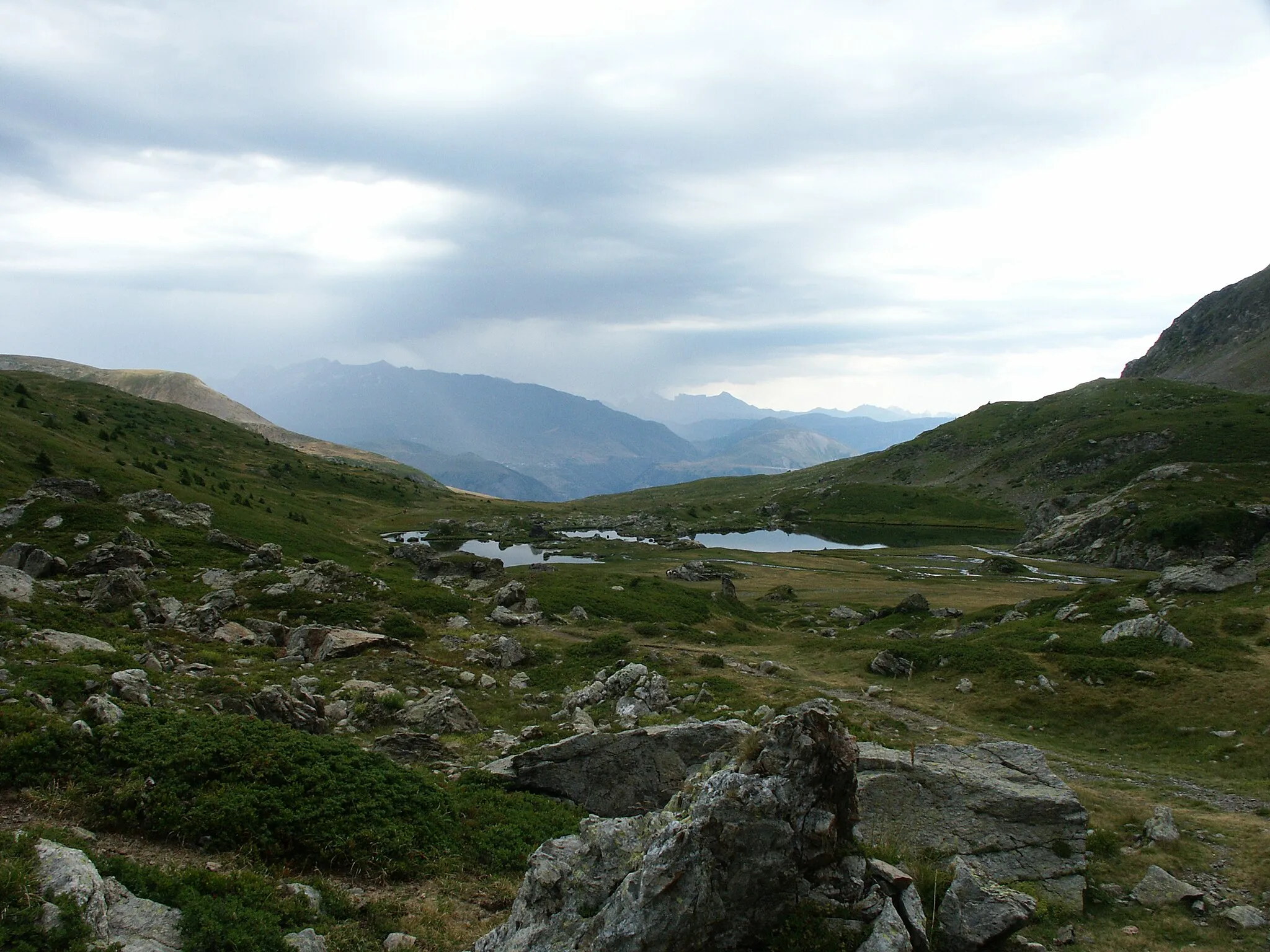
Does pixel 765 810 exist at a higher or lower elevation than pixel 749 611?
higher

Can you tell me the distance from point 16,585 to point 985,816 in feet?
130

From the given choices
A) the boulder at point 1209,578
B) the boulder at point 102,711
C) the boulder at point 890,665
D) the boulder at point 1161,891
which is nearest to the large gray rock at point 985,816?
the boulder at point 1161,891

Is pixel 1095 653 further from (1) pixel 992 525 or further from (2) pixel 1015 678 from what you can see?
(1) pixel 992 525

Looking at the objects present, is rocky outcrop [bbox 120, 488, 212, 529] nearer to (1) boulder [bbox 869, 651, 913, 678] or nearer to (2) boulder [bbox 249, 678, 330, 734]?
(2) boulder [bbox 249, 678, 330, 734]

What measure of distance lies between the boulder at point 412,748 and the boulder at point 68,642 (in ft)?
36.2

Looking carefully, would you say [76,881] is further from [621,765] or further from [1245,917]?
[1245,917]

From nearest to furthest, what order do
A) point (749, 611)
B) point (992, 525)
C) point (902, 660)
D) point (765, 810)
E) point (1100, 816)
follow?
1. point (765, 810)
2. point (1100, 816)
3. point (902, 660)
4. point (749, 611)
5. point (992, 525)

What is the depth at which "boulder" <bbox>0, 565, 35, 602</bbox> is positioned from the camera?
28.2 meters

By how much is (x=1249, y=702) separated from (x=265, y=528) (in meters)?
78.9

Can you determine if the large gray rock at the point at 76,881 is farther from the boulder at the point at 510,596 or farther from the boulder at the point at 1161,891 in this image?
the boulder at the point at 510,596

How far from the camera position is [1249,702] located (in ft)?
92.9

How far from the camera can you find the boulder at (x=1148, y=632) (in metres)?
34.3

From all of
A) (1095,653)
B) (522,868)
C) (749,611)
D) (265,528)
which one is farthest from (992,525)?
(522,868)

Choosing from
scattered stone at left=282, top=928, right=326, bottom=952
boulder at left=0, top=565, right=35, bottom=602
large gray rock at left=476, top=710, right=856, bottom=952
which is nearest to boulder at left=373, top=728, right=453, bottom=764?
scattered stone at left=282, top=928, right=326, bottom=952
